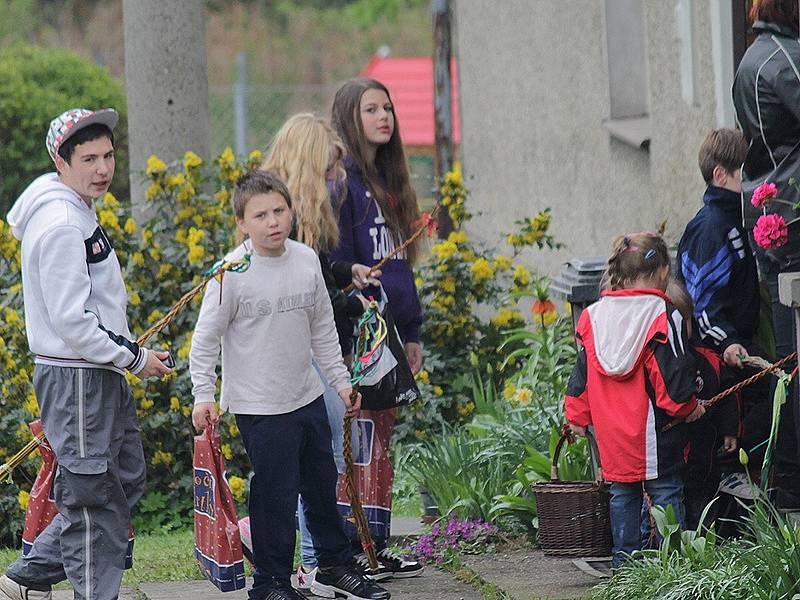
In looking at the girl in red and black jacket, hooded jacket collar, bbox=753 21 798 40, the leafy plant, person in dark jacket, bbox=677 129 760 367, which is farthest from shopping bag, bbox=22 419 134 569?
hooded jacket collar, bbox=753 21 798 40

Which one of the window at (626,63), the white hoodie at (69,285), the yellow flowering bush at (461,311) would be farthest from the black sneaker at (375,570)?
the window at (626,63)

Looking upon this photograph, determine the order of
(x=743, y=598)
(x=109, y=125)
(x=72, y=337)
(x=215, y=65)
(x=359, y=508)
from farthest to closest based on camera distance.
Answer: (x=215, y=65) → (x=359, y=508) → (x=109, y=125) → (x=72, y=337) → (x=743, y=598)

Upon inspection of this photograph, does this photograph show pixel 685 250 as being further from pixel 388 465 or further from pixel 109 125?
pixel 109 125

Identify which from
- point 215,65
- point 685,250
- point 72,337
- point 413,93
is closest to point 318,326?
point 72,337

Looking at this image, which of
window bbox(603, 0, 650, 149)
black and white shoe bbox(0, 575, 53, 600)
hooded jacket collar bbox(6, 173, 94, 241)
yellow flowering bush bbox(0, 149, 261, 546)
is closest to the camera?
hooded jacket collar bbox(6, 173, 94, 241)

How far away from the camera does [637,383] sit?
4.82 metres

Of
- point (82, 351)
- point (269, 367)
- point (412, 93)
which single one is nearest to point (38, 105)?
point (412, 93)

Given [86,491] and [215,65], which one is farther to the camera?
[215,65]

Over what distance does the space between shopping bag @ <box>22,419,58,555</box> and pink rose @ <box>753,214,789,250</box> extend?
2.26 meters

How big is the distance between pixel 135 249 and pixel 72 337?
2.91 metres

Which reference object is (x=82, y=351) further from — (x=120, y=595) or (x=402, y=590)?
(x=402, y=590)

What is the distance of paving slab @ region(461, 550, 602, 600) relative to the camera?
4.95 metres

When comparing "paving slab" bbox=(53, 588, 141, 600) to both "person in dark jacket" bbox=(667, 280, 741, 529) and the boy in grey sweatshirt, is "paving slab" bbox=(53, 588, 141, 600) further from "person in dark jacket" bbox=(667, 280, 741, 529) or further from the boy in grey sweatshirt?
"person in dark jacket" bbox=(667, 280, 741, 529)

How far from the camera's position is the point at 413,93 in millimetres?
22875
